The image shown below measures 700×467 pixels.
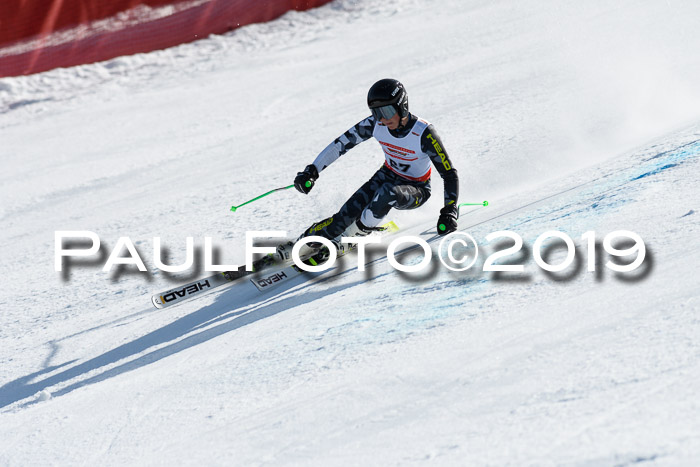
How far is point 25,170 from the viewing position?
8469 mm

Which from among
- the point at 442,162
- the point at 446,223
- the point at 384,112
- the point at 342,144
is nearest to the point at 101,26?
the point at 342,144

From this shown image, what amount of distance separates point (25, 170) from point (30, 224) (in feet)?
4.75

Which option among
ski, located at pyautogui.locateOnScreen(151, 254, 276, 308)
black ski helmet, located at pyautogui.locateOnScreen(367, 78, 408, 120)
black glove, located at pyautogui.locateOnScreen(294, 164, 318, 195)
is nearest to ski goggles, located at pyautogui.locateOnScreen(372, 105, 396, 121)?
black ski helmet, located at pyautogui.locateOnScreen(367, 78, 408, 120)

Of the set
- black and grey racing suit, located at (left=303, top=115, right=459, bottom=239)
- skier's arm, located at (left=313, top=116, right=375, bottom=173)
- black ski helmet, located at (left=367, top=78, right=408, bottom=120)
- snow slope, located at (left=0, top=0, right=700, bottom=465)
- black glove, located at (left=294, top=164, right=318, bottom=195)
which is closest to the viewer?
snow slope, located at (left=0, top=0, right=700, bottom=465)

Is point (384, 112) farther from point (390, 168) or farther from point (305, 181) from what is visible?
point (305, 181)

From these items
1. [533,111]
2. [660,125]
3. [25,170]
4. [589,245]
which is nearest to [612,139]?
[660,125]

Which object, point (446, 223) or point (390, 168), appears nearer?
A: point (446, 223)

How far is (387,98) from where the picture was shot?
4871 mm

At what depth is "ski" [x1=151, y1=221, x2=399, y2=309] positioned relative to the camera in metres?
5.21

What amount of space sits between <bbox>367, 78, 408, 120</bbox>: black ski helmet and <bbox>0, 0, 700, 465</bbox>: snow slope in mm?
1049

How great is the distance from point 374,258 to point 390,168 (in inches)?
28.9

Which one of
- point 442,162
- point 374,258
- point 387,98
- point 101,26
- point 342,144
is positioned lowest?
point 374,258

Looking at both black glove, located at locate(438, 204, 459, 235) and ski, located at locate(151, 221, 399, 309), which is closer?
black glove, located at locate(438, 204, 459, 235)

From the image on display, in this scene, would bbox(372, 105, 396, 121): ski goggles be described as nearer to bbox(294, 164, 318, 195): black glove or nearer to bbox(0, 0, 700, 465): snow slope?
bbox(294, 164, 318, 195): black glove
